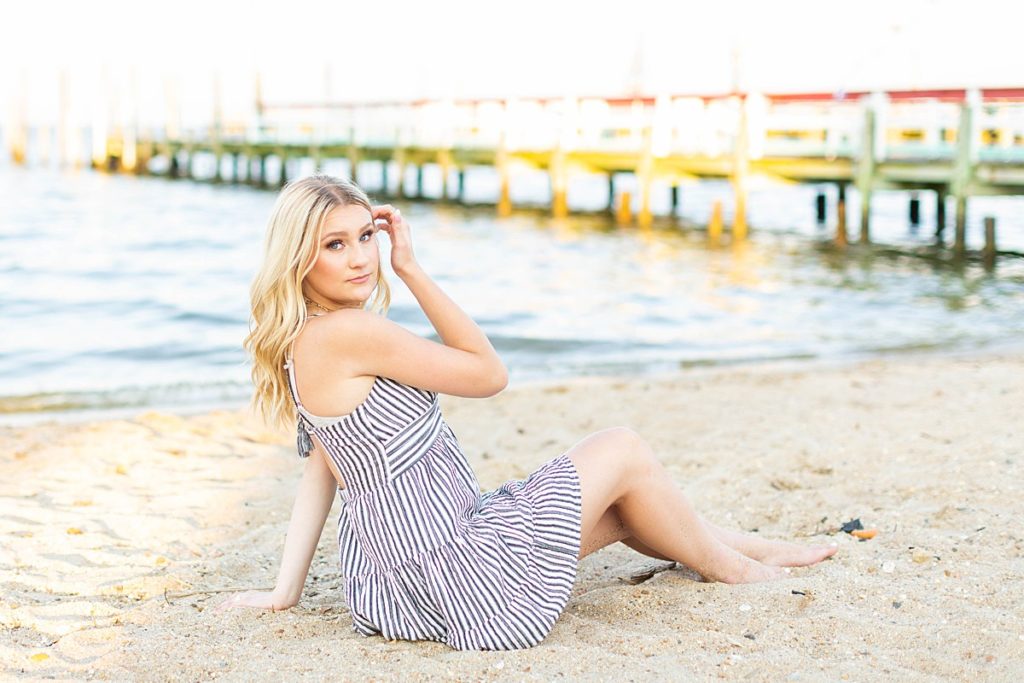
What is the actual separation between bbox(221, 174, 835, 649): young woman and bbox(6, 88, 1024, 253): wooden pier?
12.0m

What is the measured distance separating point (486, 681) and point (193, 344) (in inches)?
264

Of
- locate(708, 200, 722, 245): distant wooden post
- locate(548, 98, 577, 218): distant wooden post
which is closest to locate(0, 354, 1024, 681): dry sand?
locate(708, 200, 722, 245): distant wooden post

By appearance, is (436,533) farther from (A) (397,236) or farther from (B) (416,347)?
(A) (397,236)

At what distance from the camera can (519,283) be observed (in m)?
13.0

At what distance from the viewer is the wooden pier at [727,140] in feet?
46.8

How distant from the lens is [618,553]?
12.0 feet

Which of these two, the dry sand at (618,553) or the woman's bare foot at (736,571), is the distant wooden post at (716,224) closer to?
the dry sand at (618,553)

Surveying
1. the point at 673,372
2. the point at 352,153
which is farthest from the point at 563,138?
the point at 673,372

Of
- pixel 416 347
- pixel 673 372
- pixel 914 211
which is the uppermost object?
pixel 416 347

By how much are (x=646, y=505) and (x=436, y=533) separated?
60 centimetres

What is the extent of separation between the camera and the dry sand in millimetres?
2621

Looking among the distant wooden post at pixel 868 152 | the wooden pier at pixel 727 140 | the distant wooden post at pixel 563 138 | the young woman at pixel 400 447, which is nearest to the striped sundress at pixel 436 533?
the young woman at pixel 400 447

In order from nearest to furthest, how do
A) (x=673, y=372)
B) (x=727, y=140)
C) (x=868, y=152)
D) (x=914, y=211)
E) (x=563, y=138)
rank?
(x=673, y=372) → (x=868, y=152) → (x=727, y=140) → (x=914, y=211) → (x=563, y=138)

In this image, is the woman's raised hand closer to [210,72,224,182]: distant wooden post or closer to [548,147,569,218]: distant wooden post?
[548,147,569,218]: distant wooden post
